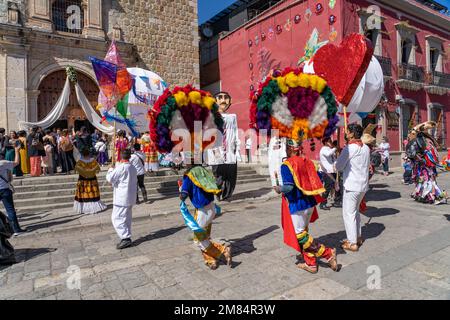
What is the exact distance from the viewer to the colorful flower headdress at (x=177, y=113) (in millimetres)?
3596

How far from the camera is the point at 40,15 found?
12109 mm

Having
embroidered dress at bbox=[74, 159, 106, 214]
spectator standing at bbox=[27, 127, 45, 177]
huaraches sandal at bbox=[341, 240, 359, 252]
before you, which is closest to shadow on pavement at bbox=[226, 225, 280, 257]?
huaraches sandal at bbox=[341, 240, 359, 252]

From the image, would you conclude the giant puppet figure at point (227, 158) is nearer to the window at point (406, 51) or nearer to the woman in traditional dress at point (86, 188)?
the woman in traditional dress at point (86, 188)

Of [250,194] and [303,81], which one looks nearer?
[303,81]

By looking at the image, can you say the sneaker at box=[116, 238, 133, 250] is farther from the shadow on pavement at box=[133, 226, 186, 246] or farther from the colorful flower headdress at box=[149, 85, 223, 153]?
the colorful flower headdress at box=[149, 85, 223, 153]

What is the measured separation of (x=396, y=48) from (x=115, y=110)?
50.4ft

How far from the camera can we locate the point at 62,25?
13.0m

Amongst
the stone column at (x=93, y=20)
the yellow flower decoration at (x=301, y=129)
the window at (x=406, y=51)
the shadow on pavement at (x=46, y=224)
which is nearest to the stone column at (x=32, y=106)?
the stone column at (x=93, y=20)

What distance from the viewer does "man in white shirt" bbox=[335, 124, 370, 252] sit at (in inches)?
168

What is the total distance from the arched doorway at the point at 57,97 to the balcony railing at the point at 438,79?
1854 cm

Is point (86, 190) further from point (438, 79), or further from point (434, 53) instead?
point (434, 53)

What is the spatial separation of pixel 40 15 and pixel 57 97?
3314mm

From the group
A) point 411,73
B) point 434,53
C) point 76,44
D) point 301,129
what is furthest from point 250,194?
point 434,53
